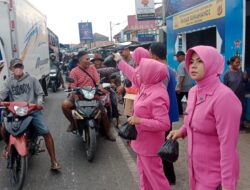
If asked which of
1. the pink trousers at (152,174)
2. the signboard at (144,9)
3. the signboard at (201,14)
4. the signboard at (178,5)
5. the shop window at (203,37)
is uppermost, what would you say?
the signboard at (144,9)

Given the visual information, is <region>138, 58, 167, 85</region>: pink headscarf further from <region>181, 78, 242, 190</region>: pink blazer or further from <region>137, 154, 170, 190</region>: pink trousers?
<region>181, 78, 242, 190</region>: pink blazer

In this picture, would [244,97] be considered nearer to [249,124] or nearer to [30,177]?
[249,124]

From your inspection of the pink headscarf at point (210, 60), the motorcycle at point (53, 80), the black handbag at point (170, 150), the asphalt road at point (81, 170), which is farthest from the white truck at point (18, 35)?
the pink headscarf at point (210, 60)

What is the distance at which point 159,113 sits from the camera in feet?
10.5

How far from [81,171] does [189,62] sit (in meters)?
3.27

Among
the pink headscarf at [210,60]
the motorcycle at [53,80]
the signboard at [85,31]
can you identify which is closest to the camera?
the pink headscarf at [210,60]

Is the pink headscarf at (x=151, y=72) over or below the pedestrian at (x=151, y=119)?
over

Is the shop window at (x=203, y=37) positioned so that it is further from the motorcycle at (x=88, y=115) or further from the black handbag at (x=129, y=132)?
the black handbag at (x=129, y=132)

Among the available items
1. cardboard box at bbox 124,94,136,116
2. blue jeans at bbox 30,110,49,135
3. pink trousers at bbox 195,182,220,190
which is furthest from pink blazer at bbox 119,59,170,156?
blue jeans at bbox 30,110,49,135

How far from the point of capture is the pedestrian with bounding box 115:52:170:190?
3.23 m

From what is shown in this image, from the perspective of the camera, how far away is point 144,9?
92.2 ft

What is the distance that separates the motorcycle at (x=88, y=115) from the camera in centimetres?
566

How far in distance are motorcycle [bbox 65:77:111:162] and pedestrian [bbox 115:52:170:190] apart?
7.44ft

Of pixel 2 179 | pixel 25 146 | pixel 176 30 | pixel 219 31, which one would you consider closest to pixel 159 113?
pixel 25 146
